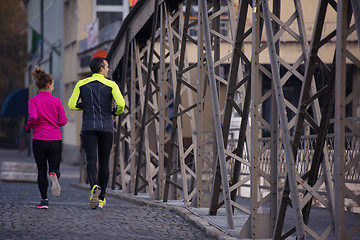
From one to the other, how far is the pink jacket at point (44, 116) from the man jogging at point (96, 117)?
0.20 metres

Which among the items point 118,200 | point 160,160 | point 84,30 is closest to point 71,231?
point 160,160

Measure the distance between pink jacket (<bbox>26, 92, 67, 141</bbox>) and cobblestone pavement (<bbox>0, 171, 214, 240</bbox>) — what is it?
2.73 ft

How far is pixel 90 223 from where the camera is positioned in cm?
859

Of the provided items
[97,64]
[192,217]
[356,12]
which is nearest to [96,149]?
[97,64]

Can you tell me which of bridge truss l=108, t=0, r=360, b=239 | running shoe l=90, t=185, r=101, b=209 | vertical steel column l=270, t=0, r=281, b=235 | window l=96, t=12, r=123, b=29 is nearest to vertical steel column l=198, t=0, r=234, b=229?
bridge truss l=108, t=0, r=360, b=239

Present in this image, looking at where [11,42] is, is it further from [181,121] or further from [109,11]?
[181,121]

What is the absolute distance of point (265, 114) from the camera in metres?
29.8

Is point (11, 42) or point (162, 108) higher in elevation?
point (11, 42)

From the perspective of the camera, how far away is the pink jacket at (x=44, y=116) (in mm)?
10023

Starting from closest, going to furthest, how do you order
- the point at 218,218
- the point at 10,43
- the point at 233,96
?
the point at 233,96 → the point at 218,218 → the point at 10,43

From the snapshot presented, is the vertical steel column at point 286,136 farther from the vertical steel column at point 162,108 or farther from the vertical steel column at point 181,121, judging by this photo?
the vertical steel column at point 162,108

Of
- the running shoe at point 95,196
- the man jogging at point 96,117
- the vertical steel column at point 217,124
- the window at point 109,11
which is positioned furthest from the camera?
the window at point 109,11

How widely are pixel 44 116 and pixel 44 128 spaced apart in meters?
0.15

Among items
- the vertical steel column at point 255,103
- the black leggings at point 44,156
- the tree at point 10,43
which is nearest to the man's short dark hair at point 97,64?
the black leggings at point 44,156
